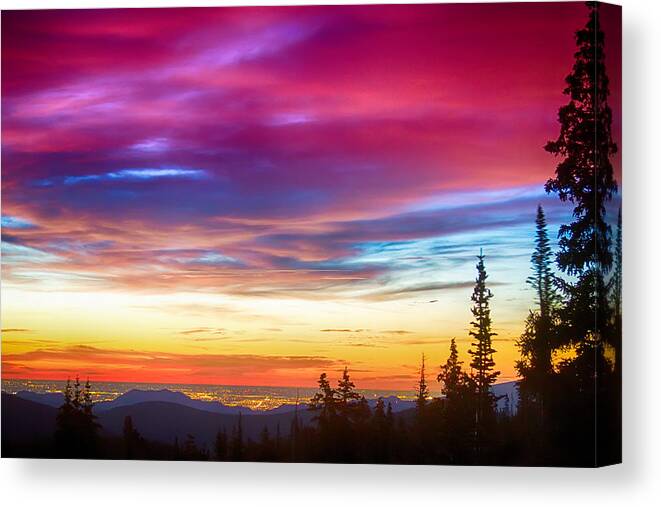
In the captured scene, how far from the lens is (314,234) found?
11430 millimetres

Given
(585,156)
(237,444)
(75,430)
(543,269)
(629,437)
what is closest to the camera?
(585,156)

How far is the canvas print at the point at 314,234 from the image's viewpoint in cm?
1117

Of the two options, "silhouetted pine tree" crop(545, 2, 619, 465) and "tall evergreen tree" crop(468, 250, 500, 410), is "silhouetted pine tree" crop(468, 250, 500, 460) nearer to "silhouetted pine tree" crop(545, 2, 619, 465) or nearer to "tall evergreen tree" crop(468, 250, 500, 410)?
"tall evergreen tree" crop(468, 250, 500, 410)

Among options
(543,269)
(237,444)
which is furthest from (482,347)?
(237,444)

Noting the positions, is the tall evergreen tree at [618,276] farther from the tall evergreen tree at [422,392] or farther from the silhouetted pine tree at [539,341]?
the tall evergreen tree at [422,392]

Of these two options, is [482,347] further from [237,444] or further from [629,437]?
[237,444]

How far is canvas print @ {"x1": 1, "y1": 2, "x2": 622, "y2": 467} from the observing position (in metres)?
11.2

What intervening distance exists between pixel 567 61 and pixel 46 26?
3.99 m

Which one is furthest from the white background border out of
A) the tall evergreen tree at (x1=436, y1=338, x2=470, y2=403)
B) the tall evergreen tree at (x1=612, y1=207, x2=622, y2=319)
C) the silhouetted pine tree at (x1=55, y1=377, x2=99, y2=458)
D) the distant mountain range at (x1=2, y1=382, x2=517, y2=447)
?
the silhouetted pine tree at (x1=55, y1=377, x2=99, y2=458)

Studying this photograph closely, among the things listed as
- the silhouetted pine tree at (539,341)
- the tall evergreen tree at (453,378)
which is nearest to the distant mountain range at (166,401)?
the tall evergreen tree at (453,378)

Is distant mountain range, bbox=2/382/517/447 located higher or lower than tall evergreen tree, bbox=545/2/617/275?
lower

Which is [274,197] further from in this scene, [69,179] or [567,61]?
[567,61]

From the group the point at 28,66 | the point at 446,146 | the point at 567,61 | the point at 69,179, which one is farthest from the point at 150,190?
the point at 567,61

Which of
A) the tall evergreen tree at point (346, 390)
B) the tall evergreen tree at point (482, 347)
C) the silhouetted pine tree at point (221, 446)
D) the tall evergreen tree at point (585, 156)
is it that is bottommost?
the silhouetted pine tree at point (221, 446)
